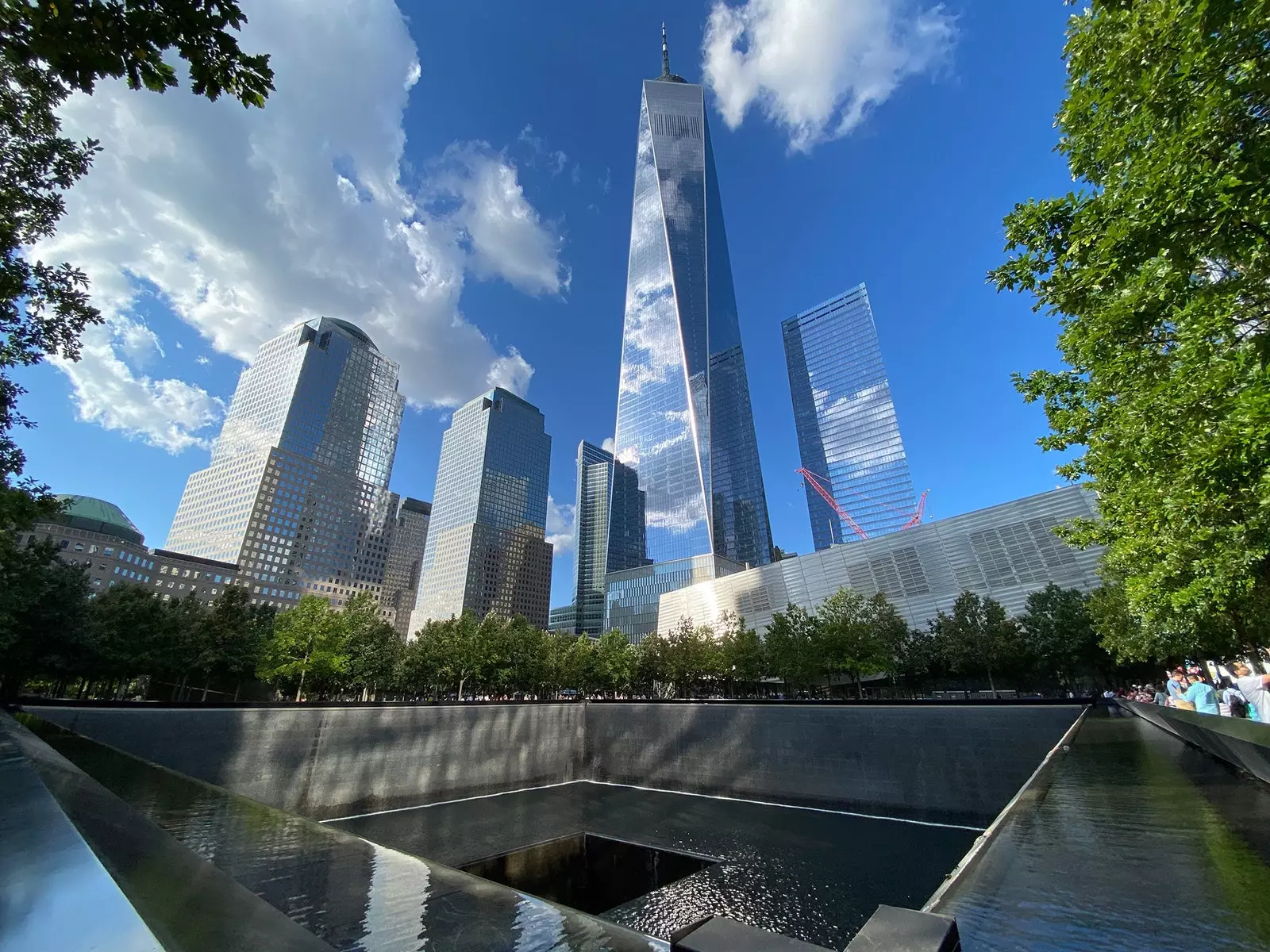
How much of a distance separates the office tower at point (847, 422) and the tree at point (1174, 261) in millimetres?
126876

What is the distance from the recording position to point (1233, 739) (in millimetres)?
7863

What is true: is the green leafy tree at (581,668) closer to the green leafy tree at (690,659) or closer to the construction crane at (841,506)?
the green leafy tree at (690,659)

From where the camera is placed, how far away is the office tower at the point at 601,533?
160m

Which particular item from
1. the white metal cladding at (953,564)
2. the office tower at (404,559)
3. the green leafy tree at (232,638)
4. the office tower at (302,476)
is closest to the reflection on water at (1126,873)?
the green leafy tree at (232,638)

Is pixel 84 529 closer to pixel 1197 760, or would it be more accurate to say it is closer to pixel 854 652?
pixel 854 652

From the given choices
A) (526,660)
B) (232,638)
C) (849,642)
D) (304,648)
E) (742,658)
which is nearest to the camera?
(232,638)

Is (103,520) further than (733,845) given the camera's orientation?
Yes

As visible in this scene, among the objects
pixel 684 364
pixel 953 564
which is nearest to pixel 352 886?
pixel 953 564

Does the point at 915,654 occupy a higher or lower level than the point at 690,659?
lower

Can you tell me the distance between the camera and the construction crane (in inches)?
5010

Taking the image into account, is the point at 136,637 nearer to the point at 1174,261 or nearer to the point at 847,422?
the point at 1174,261

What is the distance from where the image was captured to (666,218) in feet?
491

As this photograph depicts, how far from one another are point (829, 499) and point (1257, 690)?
141m

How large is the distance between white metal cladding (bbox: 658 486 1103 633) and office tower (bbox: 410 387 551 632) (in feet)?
288
